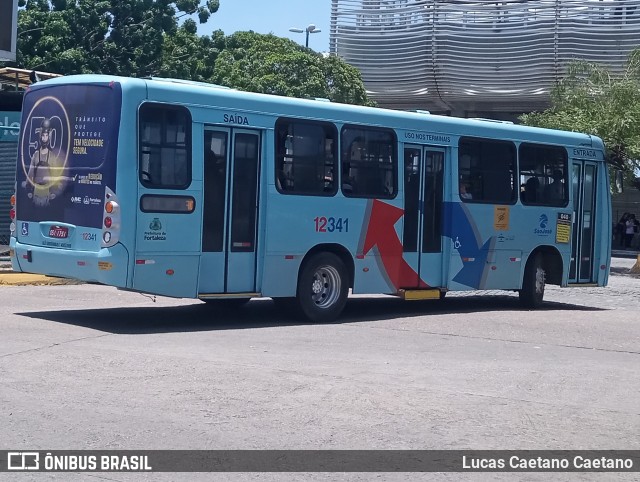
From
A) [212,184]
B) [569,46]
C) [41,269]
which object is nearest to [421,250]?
[212,184]

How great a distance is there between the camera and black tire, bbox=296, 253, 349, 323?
14414 mm

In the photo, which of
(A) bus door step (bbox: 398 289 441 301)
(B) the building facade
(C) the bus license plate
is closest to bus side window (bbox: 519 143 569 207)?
(A) bus door step (bbox: 398 289 441 301)

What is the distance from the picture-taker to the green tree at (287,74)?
4212 centimetres

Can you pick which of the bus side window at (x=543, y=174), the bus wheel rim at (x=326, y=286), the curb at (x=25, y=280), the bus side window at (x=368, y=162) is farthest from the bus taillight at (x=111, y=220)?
the bus side window at (x=543, y=174)

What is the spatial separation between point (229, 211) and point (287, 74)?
97.7 ft

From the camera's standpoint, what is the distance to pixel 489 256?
1708cm

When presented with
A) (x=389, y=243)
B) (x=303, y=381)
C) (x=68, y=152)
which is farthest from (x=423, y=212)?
(x=303, y=381)

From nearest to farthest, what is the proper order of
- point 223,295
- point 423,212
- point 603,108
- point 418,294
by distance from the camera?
point 223,295 < point 418,294 < point 423,212 < point 603,108

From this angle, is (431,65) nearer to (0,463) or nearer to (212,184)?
(212,184)

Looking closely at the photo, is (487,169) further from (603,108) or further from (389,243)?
(603,108)

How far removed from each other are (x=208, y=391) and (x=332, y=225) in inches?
231

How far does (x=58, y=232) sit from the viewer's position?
1297cm

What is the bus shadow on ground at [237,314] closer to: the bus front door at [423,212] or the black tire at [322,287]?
the black tire at [322,287]

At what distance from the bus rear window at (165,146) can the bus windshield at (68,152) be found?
15.1 inches
